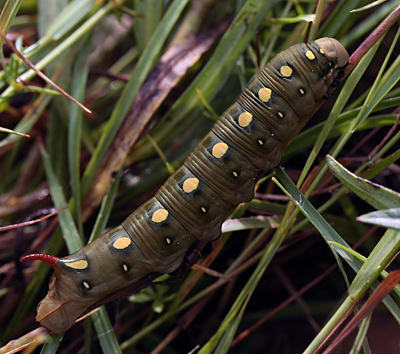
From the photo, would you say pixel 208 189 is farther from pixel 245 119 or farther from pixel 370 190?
pixel 370 190

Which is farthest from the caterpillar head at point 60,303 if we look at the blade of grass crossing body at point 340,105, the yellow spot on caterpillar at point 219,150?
the blade of grass crossing body at point 340,105

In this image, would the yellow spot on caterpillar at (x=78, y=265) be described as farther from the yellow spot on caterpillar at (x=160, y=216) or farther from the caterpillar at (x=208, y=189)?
the yellow spot on caterpillar at (x=160, y=216)

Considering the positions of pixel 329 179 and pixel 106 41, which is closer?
pixel 329 179

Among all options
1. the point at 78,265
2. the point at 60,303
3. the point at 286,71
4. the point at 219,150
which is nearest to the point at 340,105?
the point at 286,71

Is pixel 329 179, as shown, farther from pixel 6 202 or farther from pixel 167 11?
pixel 6 202

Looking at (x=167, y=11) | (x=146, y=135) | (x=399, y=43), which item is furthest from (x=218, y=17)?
(x=399, y=43)

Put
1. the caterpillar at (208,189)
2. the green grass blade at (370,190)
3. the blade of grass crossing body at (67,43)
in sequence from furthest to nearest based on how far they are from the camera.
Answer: the blade of grass crossing body at (67,43) → the caterpillar at (208,189) → the green grass blade at (370,190)
